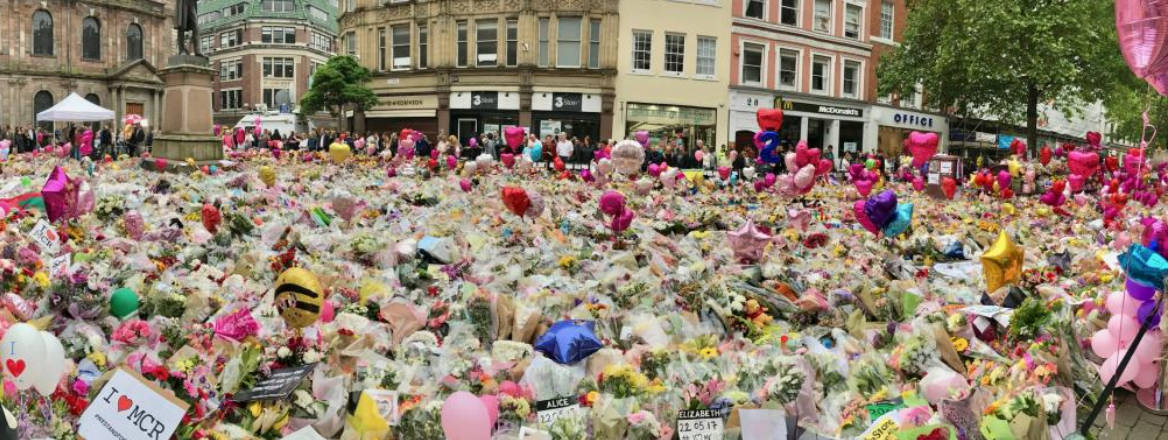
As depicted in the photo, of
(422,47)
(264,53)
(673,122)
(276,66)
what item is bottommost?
(673,122)

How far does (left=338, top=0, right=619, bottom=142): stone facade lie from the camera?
86.3 ft

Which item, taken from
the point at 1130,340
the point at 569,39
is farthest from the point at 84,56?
the point at 1130,340

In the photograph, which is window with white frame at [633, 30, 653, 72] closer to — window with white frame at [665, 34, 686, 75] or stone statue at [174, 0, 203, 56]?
window with white frame at [665, 34, 686, 75]

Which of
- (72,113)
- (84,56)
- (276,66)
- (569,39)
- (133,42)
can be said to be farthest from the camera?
(276,66)

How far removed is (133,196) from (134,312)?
4558mm

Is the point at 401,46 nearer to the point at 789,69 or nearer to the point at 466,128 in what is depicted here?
the point at 466,128

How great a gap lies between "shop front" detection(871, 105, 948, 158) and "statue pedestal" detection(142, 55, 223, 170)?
24.2 meters

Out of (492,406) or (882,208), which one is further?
(882,208)

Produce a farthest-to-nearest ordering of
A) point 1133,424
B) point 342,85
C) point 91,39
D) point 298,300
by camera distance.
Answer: point 91,39 < point 342,85 < point 1133,424 < point 298,300

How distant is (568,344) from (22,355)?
74.6 inches

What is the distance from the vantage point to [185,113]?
13008 mm

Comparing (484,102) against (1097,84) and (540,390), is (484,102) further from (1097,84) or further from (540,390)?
(540,390)

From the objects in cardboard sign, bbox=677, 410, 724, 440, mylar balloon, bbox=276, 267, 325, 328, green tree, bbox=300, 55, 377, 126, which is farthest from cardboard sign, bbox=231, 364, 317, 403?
green tree, bbox=300, 55, 377, 126

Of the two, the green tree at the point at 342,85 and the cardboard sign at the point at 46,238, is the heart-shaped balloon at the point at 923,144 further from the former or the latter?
the green tree at the point at 342,85
